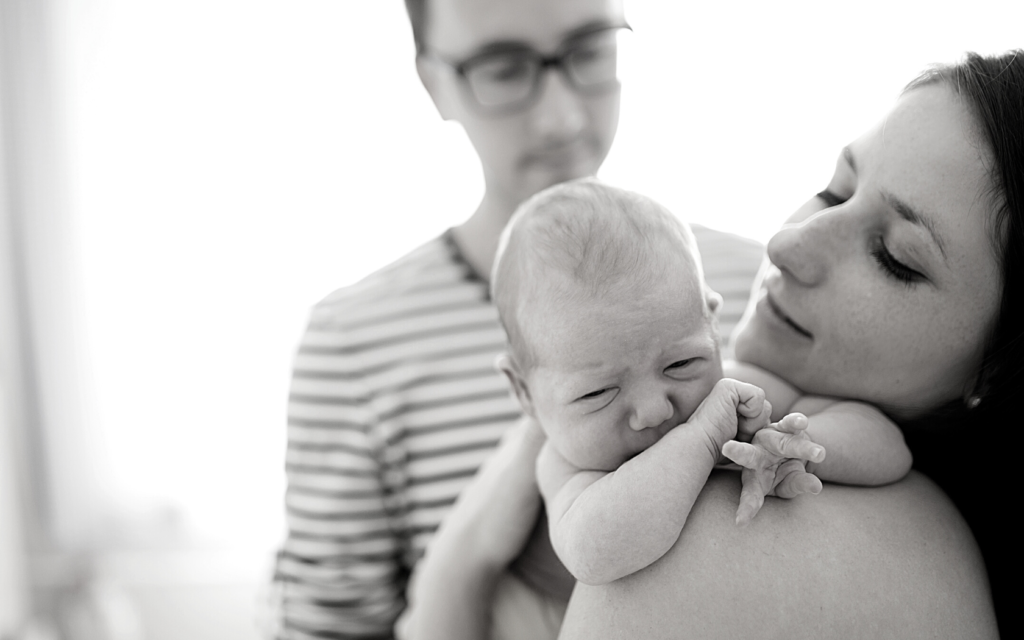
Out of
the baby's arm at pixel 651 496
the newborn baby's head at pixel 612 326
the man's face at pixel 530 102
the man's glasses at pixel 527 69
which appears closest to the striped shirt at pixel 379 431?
the man's face at pixel 530 102

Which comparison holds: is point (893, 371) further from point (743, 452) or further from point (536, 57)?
point (536, 57)

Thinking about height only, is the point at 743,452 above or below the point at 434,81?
below

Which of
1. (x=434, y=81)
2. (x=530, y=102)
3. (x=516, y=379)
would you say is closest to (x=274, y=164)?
(x=434, y=81)

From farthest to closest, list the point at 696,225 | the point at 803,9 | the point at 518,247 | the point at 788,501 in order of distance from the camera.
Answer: the point at 803,9
the point at 696,225
the point at 518,247
the point at 788,501

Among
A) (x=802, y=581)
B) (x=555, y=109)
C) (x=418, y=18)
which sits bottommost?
(x=802, y=581)

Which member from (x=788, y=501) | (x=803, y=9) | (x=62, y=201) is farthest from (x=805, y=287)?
(x=62, y=201)

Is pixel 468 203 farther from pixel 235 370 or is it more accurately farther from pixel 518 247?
pixel 518 247

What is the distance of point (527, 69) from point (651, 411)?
85 centimetres

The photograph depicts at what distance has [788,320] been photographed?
1057mm

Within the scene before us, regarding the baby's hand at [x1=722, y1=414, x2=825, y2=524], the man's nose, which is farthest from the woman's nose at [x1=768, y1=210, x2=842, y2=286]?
the man's nose

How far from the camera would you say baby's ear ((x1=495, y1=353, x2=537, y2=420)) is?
3.58 feet

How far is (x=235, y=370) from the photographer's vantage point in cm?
294

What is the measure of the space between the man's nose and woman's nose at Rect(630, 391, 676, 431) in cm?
75

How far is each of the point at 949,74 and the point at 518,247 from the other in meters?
0.58
